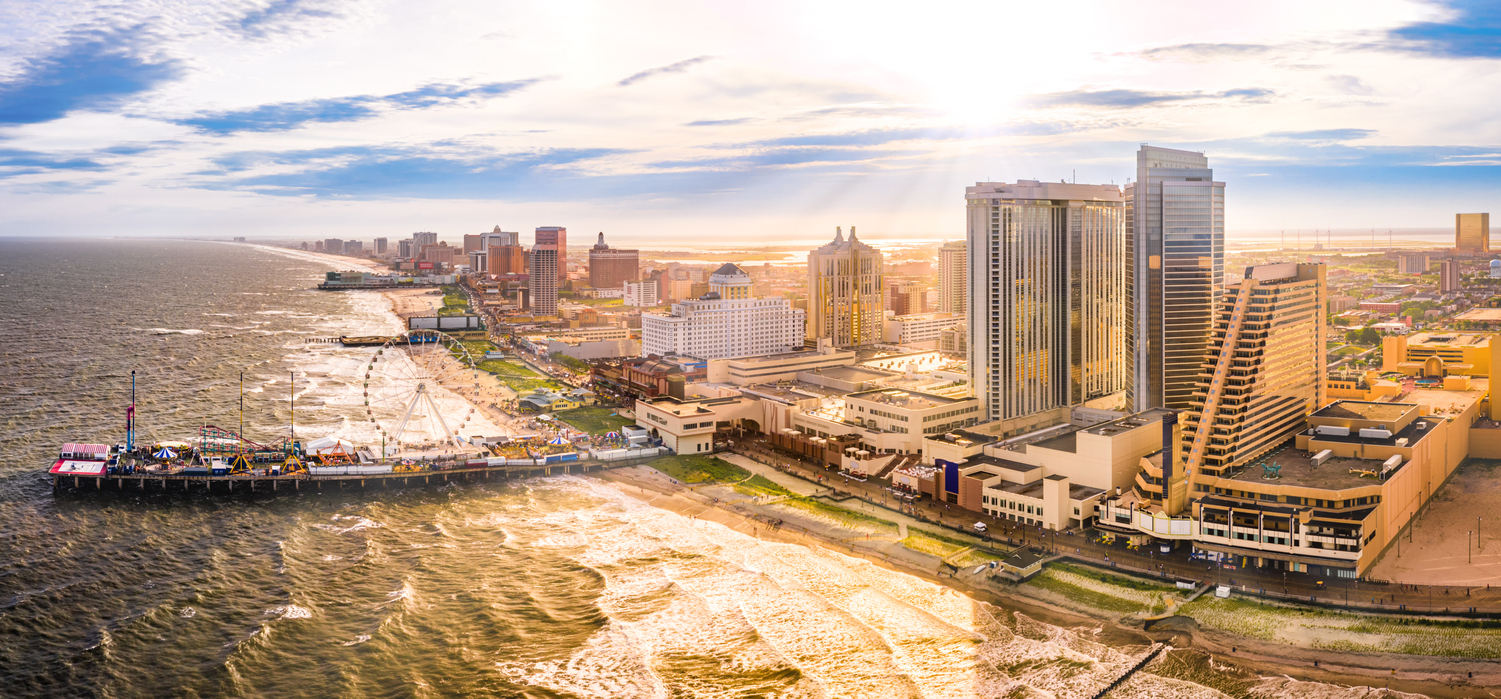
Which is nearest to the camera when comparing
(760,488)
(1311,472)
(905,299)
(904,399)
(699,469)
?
(1311,472)

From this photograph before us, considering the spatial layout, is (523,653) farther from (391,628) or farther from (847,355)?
(847,355)

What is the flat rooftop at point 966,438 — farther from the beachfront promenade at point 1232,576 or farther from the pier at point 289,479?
the pier at point 289,479

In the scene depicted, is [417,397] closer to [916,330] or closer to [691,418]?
[691,418]

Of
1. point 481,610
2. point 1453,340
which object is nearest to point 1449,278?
point 1453,340

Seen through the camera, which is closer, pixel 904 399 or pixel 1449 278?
pixel 904 399

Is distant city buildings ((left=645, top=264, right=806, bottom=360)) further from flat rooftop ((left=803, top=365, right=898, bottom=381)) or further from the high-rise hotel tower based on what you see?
the high-rise hotel tower

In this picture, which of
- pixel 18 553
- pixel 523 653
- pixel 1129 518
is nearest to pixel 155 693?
pixel 523 653
